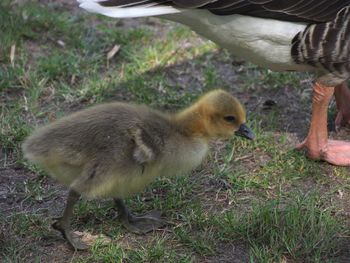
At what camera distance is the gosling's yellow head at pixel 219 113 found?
11.3ft

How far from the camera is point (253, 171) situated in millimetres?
4215

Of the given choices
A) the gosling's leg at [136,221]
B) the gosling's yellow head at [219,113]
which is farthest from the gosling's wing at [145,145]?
the gosling's leg at [136,221]

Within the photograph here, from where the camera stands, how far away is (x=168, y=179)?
404cm

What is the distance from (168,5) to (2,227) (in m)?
1.52

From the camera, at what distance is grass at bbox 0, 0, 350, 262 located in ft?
11.3

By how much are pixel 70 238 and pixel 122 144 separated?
55 centimetres

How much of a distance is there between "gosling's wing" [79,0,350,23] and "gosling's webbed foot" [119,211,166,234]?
3.66 ft

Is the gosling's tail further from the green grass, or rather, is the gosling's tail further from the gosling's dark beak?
the green grass

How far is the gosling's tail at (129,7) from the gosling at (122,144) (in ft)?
2.33

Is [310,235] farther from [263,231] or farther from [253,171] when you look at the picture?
[253,171]

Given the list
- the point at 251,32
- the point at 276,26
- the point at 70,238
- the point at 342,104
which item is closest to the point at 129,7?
the point at 251,32

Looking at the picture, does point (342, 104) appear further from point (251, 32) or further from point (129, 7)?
Answer: point (129, 7)

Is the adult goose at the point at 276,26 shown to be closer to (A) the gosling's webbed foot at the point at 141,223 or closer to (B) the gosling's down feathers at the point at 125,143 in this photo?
(B) the gosling's down feathers at the point at 125,143

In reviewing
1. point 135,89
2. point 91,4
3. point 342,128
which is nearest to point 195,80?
point 135,89
